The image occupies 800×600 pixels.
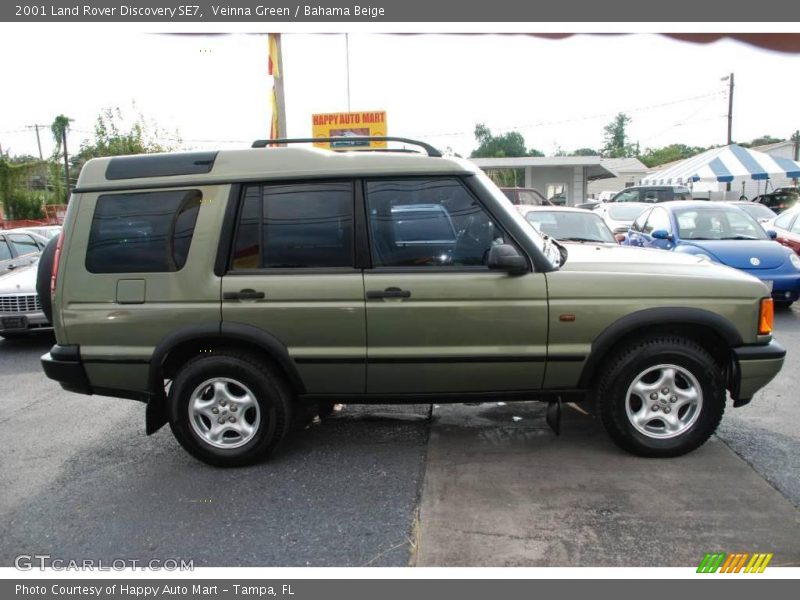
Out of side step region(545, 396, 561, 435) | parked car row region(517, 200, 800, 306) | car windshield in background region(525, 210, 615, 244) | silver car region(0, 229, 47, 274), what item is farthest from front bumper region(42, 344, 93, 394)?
silver car region(0, 229, 47, 274)

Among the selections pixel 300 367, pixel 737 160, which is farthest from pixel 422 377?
pixel 737 160

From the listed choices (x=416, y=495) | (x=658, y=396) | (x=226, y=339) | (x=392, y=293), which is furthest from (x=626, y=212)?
(x=226, y=339)

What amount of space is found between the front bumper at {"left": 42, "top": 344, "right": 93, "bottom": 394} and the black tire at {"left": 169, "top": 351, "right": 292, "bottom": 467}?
2.04 ft

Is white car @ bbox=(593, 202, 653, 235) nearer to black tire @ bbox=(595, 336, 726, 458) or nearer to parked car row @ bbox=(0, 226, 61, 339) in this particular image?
black tire @ bbox=(595, 336, 726, 458)

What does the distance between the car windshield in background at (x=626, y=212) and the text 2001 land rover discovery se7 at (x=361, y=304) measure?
13.1 metres

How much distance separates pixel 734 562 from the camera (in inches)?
106

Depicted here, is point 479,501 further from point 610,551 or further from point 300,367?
point 300,367

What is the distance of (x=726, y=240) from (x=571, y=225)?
236 cm

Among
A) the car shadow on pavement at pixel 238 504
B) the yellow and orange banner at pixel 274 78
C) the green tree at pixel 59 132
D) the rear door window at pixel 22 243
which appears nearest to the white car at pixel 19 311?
the rear door window at pixel 22 243

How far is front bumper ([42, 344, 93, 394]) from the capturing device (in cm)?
374

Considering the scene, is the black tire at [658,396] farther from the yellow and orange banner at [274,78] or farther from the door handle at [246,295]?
the yellow and orange banner at [274,78]

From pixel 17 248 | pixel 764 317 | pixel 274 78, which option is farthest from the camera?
pixel 17 248

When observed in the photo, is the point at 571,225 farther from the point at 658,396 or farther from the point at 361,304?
the point at 361,304

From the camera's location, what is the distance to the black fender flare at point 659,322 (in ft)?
11.4
